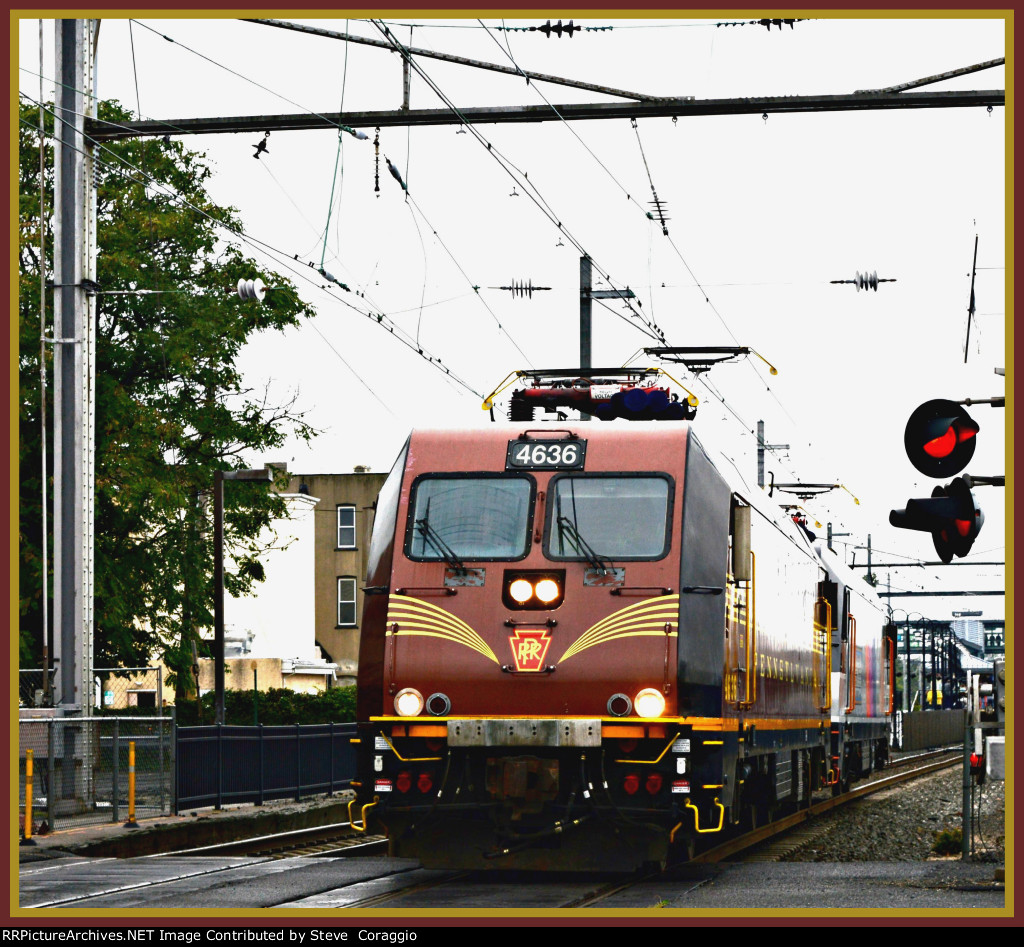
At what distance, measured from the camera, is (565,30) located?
16.7m

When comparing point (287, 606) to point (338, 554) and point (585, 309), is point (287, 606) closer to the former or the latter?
point (338, 554)

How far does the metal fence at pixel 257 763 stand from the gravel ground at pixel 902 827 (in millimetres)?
6034

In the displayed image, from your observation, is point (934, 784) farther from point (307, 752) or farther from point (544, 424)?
point (544, 424)

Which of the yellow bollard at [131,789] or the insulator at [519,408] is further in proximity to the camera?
the yellow bollard at [131,789]

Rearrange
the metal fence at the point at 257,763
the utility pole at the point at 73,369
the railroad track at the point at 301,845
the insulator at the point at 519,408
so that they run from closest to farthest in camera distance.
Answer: the insulator at the point at 519,408
the railroad track at the point at 301,845
the utility pole at the point at 73,369
the metal fence at the point at 257,763

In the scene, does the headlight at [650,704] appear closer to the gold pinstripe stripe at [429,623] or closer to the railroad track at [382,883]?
the gold pinstripe stripe at [429,623]

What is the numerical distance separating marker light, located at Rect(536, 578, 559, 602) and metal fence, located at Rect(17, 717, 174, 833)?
750 cm

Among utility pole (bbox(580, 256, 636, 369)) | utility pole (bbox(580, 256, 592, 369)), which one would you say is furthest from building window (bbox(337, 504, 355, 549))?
utility pole (bbox(580, 256, 592, 369))

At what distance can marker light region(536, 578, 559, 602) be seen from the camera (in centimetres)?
1364

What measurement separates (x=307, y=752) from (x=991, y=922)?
18013mm

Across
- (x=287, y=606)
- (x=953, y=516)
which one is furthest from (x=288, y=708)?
(x=953, y=516)

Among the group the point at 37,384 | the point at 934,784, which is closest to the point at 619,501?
the point at 37,384

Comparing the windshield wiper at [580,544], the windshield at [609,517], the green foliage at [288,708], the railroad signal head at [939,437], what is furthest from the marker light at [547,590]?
the green foliage at [288,708]

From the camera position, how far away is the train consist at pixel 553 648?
13094 millimetres
